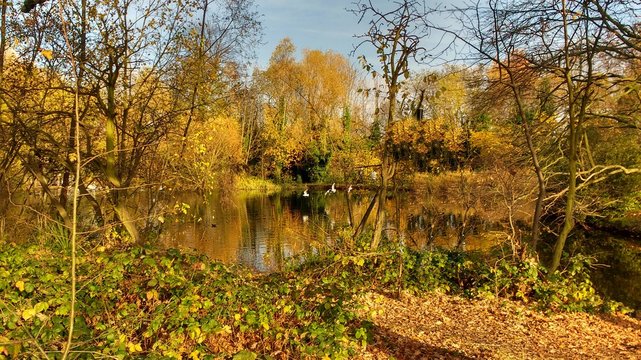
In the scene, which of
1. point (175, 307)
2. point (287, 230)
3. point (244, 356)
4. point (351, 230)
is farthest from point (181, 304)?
point (287, 230)

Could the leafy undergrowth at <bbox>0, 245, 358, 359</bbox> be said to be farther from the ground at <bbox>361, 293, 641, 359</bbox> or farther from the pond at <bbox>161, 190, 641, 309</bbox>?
the pond at <bbox>161, 190, 641, 309</bbox>

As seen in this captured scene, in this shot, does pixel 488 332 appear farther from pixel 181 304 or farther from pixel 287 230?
pixel 287 230

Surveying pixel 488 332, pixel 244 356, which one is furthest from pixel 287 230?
pixel 244 356

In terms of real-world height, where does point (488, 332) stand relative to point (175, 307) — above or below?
below

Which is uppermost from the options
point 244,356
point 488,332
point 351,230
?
point 351,230

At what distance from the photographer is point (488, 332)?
586cm

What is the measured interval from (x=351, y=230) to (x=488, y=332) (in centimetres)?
284

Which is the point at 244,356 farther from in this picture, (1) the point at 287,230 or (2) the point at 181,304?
(1) the point at 287,230

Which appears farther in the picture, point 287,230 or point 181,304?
point 287,230

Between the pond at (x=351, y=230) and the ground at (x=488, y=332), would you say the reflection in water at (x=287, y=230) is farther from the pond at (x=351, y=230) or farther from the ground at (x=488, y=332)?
the ground at (x=488, y=332)

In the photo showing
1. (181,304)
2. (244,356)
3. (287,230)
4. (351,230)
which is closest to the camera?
(244,356)

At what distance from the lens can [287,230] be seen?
51.6 feet

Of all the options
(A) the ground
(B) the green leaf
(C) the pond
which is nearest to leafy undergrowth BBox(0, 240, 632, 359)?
(B) the green leaf

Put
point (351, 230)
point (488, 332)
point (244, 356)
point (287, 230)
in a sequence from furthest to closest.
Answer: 1. point (287, 230)
2. point (351, 230)
3. point (488, 332)
4. point (244, 356)
